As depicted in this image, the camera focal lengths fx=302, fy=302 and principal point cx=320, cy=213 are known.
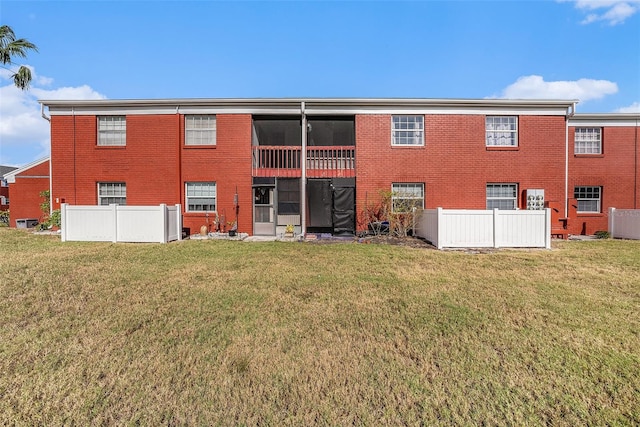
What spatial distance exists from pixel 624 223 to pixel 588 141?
406 cm

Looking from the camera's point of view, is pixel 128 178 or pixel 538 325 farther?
pixel 128 178

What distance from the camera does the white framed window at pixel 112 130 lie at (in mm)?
13180

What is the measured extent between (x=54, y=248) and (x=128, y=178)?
189 inches

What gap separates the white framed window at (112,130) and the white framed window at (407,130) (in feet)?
38.5

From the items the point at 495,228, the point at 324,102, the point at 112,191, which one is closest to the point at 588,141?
the point at 495,228

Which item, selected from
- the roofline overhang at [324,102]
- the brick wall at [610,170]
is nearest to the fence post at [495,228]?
the roofline overhang at [324,102]

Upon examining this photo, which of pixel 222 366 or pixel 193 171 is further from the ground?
pixel 193 171

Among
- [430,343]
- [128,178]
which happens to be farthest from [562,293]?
[128,178]

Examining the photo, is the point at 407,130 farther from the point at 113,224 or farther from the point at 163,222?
the point at 113,224

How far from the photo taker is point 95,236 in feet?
34.6

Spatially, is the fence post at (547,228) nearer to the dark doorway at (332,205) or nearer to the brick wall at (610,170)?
the brick wall at (610,170)

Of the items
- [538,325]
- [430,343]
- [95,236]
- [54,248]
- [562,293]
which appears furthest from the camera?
[95,236]

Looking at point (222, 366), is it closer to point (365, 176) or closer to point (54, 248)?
point (54, 248)

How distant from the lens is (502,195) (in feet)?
42.9
